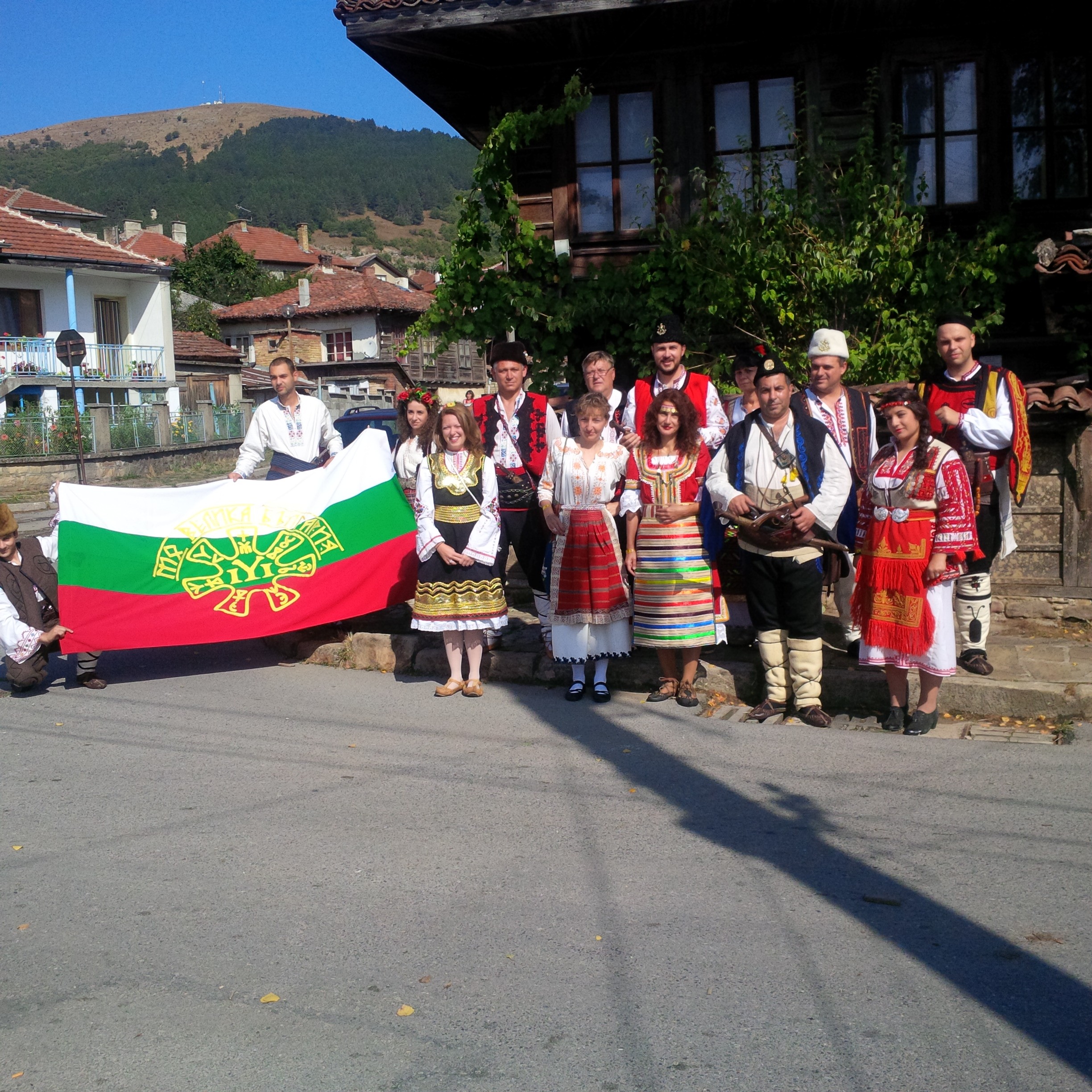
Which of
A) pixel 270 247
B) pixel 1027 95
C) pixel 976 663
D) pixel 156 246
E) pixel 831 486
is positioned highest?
pixel 270 247

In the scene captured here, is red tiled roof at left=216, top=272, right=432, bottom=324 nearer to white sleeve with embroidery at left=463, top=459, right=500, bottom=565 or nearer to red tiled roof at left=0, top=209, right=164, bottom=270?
red tiled roof at left=0, top=209, right=164, bottom=270

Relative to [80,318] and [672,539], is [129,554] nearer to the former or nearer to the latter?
[672,539]

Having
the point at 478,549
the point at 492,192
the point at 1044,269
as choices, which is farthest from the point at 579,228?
the point at 478,549

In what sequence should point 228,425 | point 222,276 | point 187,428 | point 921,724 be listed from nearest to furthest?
point 921,724, point 187,428, point 228,425, point 222,276

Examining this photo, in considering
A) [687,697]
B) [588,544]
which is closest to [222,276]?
[588,544]

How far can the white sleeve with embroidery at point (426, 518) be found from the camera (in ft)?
23.8

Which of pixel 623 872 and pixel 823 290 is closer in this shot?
pixel 623 872

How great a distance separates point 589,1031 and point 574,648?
12.5 feet

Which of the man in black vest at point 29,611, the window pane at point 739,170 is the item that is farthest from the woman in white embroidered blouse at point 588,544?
the window pane at point 739,170

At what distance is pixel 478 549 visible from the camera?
287 inches

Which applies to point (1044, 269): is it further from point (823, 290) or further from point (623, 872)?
point (623, 872)

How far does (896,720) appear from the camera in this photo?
20.6ft

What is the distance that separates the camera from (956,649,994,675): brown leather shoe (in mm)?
6771

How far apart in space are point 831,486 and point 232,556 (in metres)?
4.08
